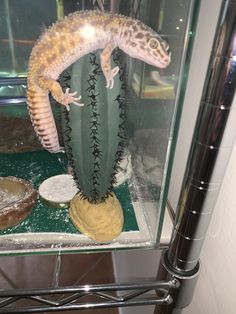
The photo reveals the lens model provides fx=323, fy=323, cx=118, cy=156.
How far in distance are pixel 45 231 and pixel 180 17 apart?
39cm

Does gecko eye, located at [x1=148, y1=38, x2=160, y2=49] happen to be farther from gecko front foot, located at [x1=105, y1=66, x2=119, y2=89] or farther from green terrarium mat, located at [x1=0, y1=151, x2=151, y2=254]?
green terrarium mat, located at [x1=0, y1=151, x2=151, y2=254]

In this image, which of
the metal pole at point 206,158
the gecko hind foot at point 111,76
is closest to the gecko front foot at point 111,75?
the gecko hind foot at point 111,76

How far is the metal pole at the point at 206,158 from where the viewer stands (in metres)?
0.29

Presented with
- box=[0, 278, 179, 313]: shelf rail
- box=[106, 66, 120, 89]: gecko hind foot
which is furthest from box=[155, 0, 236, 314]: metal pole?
box=[106, 66, 120, 89]: gecko hind foot

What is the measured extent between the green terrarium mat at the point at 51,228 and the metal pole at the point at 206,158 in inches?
4.2

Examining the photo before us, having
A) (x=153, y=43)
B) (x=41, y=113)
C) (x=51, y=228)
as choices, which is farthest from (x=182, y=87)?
(x=51, y=228)

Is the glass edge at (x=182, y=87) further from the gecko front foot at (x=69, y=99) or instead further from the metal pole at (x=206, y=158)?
the gecko front foot at (x=69, y=99)

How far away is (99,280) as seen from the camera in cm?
126

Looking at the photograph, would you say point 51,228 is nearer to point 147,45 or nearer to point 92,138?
point 92,138

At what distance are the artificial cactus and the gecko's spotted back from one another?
13 mm

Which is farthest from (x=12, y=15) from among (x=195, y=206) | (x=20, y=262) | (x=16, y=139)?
(x=20, y=262)

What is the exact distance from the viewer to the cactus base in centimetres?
53

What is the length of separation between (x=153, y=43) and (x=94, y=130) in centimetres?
14

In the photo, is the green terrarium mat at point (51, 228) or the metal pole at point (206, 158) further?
the green terrarium mat at point (51, 228)
